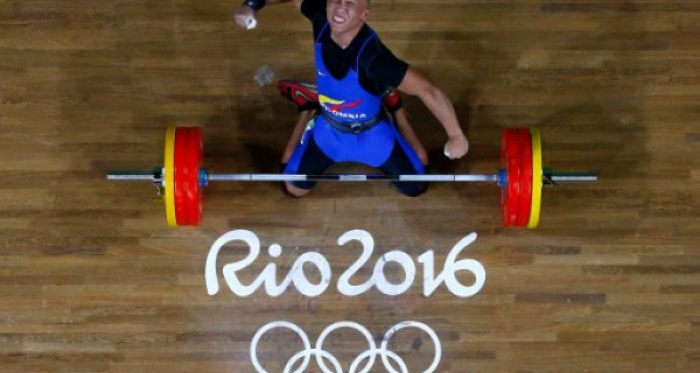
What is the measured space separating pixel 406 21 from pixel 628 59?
37.7 inches

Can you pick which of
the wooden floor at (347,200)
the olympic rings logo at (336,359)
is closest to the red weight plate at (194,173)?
the wooden floor at (347,200)

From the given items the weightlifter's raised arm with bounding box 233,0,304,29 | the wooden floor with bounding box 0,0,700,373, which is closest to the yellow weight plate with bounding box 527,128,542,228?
the wooden floor with bounding box 0,0,700,373

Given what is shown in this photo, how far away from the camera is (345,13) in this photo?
8.20 ft

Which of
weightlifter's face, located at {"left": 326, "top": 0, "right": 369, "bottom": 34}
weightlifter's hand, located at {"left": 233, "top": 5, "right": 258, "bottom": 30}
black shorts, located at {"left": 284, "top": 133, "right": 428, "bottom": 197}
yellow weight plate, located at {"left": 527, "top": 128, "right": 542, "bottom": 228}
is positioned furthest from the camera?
black shorts, located at {"left": 284, "top": 133, "right": 428, "bottom": 197}

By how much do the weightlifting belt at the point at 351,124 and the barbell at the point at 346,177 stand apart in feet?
0.63

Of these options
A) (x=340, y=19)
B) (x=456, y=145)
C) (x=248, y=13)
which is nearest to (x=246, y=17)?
(x=248, y=13)

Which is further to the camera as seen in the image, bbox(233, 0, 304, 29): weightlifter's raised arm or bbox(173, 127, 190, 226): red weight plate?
bbox(173, 127, 190, 226): red weight plate

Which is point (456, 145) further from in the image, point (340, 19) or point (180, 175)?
point (180, 175)

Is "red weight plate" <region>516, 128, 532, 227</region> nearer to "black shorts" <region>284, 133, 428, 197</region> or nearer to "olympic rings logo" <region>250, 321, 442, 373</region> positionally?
"black shorts" <region>284, 133, 428, 197</region>

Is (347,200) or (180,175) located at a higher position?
(180,175)

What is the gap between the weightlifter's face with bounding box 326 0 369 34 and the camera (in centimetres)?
250

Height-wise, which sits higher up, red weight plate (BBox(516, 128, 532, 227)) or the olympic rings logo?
red weight plate (BBox(516, 128, 532, 227))

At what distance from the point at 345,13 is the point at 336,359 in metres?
1.48

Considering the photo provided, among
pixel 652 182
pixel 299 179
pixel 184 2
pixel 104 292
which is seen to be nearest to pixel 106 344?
pixel 104 292
